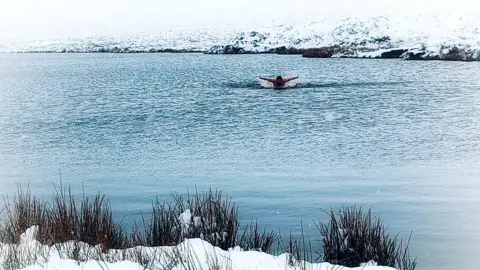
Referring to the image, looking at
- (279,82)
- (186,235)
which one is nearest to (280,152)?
(186,235)

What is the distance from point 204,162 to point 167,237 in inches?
366

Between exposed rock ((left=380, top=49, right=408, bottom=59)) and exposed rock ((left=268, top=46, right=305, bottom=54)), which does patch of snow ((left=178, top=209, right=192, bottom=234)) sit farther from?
exposed rock ((left=268, top=46, right=305, bottom=54))

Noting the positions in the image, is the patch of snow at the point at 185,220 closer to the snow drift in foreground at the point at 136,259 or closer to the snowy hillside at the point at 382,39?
the snow drift in foreground at the point at 136,259

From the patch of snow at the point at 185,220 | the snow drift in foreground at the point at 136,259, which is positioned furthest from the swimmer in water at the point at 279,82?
the snow drift in foreground at the point at 136,259

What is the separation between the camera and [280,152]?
19875 mm

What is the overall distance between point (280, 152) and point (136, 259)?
12761 mm

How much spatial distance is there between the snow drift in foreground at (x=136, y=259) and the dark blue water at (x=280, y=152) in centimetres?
348

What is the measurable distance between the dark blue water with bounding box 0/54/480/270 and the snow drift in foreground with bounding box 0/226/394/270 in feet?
11.4

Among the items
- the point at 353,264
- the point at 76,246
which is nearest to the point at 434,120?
the point at 353,264

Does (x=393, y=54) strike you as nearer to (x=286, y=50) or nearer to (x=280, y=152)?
(x=286, y=50)

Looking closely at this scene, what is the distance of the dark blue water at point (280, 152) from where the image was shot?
13047 mm

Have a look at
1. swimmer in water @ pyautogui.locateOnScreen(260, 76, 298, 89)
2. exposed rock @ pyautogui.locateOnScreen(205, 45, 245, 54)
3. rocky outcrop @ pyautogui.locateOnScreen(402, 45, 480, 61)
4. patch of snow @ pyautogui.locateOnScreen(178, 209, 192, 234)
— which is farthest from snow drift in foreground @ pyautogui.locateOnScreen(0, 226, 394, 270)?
exposed rock @ pyautogui.locateOnScreen(205, 45, 245, 54)

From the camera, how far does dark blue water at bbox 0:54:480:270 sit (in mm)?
13047

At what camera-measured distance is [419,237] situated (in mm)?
11047
